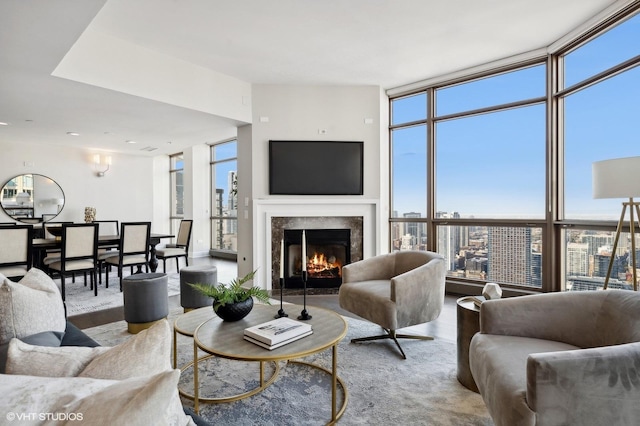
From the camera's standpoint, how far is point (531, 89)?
13.4ft

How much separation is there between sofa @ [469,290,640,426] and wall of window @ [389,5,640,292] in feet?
6.02

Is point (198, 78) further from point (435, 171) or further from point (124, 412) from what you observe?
point (124, 412)

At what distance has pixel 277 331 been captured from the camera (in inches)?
74.3

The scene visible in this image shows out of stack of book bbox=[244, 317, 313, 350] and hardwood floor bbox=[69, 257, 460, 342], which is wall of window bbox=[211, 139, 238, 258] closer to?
hardwood floor bbox=[69, 257, 460, 342]

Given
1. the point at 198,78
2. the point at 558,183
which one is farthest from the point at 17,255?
the point at 558,183

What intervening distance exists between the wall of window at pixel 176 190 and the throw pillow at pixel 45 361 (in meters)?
8.15

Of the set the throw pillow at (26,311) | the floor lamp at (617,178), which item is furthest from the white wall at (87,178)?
the floor lamp at (617,178)

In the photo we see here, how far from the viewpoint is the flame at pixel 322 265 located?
4941 mm

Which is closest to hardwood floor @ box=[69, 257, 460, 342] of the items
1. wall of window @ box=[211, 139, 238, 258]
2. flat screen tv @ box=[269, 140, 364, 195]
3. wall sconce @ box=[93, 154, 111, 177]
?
flat screen tv @ box=[269, 140, 364, 195]

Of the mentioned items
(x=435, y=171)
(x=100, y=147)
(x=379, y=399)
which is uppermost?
(x=100, y=147)

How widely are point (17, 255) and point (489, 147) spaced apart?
18.5ft

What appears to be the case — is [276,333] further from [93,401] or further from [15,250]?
[15,250]

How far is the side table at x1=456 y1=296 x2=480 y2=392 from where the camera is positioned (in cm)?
224

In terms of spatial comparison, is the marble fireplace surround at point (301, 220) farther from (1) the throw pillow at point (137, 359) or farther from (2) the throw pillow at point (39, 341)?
(1) the throw pillow at point (137, 359)
